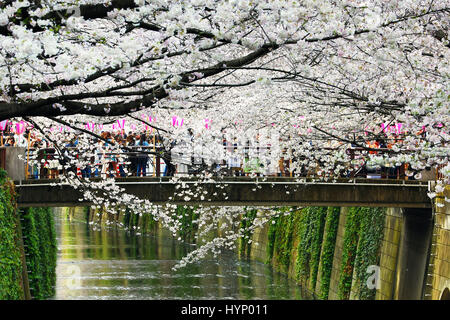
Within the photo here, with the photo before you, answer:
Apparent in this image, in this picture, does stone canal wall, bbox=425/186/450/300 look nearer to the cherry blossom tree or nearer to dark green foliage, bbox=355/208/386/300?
dark green foliage, bbox=355/208/386/300

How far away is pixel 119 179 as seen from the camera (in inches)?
695

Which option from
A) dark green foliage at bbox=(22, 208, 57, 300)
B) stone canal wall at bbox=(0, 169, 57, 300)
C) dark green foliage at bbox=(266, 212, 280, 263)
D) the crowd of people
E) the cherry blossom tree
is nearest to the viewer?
the cherry blossom tree

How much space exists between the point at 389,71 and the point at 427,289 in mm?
8739

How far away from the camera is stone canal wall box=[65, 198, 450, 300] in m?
18.2

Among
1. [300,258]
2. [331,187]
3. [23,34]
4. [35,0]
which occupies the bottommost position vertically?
[300,258]

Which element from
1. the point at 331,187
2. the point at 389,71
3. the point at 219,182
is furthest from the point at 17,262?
the point at 389,71

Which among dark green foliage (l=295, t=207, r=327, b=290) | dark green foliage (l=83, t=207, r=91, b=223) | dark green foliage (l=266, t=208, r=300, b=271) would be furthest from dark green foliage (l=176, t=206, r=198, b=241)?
dark green foliage (l=83, t=207, r=91, b=223)

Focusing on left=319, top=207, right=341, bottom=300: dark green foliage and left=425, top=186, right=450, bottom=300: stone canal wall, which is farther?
left=319, top=207, right=341, bottom=300: dark green foliage

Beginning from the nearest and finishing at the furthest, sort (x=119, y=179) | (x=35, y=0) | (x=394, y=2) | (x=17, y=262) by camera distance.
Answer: (x=35, y=0) < (x=394, y=2) < (x=17, y=262) < (x=119, y=179)

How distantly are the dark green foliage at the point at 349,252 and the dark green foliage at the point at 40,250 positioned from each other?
9.20m

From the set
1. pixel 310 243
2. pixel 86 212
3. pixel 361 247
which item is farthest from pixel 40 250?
pixel 86 212

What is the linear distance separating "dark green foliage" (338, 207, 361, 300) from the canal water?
2.58m

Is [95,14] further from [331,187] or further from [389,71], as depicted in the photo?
[331,187]
